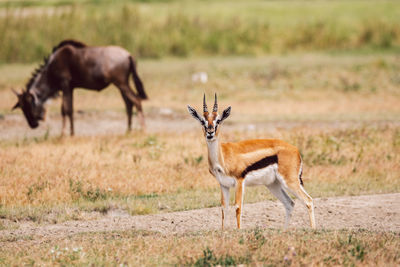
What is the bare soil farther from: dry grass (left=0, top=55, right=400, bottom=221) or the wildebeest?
the wildebeest

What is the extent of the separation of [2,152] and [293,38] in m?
22.6

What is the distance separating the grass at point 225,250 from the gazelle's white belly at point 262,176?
2.46ft

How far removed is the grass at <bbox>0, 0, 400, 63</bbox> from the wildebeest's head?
537 inches

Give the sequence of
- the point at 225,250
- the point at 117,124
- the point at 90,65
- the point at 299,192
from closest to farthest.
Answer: the point at 225,250
the point at 299,192
the point at 90,65
the point at 117,124

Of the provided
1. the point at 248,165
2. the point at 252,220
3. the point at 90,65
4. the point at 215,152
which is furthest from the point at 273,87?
the point at 215,152

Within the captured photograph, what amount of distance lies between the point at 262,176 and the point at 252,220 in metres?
1.42

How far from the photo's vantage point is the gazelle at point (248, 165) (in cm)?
876

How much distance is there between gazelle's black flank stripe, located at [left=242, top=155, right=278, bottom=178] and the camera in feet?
29.0

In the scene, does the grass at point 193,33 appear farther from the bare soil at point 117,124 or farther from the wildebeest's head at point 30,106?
the wildebeest's head at point 30,106

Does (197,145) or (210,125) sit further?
(197,145)

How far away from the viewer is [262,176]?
29.3 ft

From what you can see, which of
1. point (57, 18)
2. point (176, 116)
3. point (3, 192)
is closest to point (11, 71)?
point (57, 18)

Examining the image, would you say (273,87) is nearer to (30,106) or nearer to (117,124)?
(117,124)

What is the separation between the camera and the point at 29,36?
31234mm
